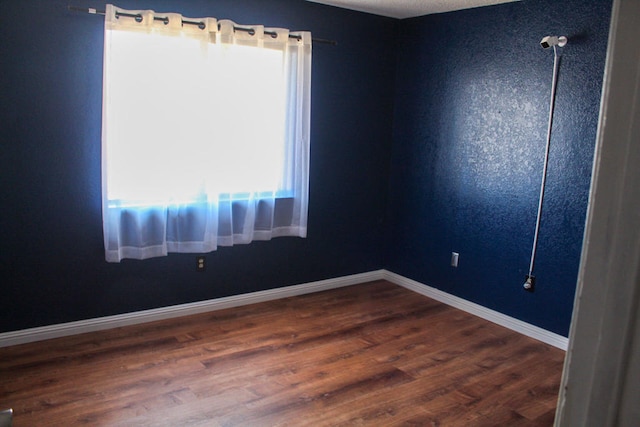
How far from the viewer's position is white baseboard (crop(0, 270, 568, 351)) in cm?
330

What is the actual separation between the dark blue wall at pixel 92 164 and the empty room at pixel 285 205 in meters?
0.01

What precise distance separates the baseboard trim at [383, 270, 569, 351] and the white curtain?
3.92ft

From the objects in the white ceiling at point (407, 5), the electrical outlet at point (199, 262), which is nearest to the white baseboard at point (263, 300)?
the electrical outlet at point (199, 262)

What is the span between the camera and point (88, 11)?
3.11 m

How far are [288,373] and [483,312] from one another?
180 cm

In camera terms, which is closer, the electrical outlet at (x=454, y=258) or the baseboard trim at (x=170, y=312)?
the baseboard trim at (x=170, y=312)

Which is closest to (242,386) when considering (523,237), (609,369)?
(523,237)

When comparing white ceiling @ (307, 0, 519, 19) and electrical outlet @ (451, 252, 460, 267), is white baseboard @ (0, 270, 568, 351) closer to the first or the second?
electrical outlet @ (451, 252, 460, 267)

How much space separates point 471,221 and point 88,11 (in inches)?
122

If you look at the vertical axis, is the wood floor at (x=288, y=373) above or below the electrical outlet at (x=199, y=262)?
below

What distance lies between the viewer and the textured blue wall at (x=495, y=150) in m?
3.34

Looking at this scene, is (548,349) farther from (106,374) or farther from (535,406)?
(106,374)

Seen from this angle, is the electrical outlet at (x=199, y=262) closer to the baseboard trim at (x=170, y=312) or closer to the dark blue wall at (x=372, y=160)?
the dark blue wall at (x=372, y=160)

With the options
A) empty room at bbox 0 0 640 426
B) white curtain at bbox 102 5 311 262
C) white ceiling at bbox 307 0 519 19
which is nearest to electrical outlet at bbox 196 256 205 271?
empty room at bbox 0 0 640 426
